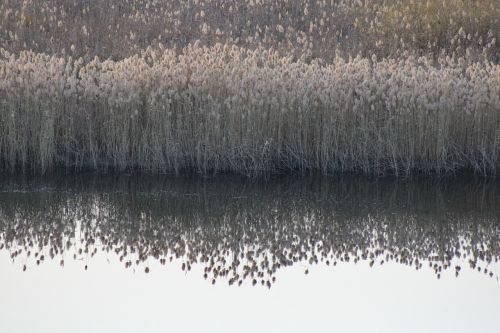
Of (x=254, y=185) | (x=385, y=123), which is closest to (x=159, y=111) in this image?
(x=254, y=185)

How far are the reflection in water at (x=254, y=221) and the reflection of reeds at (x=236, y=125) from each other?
1.01 feet

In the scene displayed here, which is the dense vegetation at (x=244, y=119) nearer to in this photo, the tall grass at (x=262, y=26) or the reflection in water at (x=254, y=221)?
the reflection in water at (x=254, y=221)

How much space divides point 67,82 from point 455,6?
8.06 m

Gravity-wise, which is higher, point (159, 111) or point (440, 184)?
point (159, 111)

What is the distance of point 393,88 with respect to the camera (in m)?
10.0

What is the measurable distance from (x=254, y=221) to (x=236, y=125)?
5.88ft

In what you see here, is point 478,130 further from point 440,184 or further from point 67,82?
point 67,82

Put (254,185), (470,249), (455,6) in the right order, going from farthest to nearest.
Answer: (455,6)
(254,185)
(470,249)

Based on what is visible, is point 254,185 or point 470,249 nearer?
point 470,249

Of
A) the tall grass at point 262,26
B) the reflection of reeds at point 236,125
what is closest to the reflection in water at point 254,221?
the reflection of reeds at point 236,125

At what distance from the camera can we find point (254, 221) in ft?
27.0

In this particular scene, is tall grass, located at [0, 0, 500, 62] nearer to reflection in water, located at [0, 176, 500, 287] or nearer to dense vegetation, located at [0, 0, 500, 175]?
dense vegetation, located at [0, 0, 500, 175]

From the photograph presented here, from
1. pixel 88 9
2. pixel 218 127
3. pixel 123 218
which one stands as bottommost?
pixel 123 218

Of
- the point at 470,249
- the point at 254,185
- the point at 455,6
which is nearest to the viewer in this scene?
the point at 470,249
